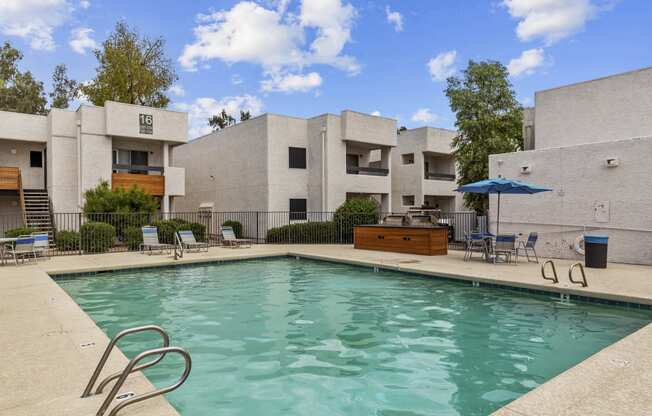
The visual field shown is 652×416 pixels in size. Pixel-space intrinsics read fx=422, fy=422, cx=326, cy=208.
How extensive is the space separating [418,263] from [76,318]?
8.61 m

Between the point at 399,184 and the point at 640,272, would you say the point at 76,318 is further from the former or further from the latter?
the point at 399,184

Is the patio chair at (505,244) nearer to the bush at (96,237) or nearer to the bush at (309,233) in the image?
the bush at (309,233)

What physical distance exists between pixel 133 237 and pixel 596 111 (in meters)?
18.1

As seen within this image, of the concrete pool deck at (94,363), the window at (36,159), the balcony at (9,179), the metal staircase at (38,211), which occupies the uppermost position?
the window at (36,159)

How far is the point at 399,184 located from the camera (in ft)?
97.5

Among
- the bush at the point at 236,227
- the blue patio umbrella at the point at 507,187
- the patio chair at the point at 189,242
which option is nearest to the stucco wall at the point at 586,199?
the blue patio umbrella at the point at 507,187

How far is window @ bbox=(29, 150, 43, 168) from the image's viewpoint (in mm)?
21359

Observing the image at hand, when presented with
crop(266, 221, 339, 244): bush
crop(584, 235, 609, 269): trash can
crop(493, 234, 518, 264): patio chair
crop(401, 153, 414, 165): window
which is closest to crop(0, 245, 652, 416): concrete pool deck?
crop(584, 235, 609, 269): trash can

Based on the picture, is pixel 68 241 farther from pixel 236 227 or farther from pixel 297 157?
pixel 297 157

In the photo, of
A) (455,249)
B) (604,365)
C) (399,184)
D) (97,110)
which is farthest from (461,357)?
(399,184)

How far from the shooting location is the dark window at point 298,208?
23.1m

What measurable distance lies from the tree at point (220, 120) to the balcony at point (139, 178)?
3052 centimetres

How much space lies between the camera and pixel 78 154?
764 inches

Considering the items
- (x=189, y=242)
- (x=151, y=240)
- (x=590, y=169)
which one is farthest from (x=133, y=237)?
(x=590, y=169)
